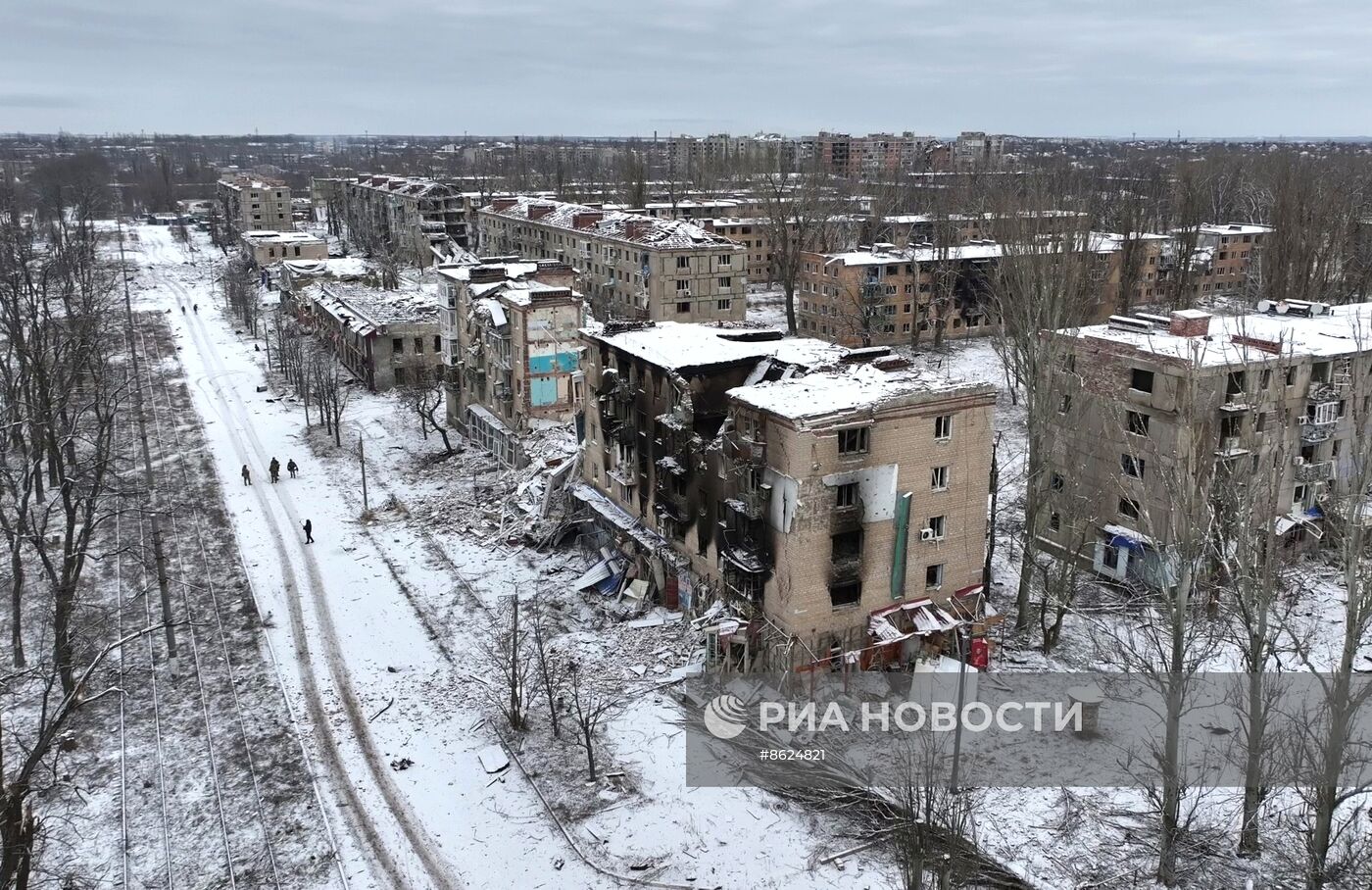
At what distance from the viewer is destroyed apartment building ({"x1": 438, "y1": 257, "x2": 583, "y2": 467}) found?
43.5 m

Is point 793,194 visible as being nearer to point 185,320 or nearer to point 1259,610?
point 185,320

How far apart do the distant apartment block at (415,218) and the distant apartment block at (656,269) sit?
19.4 meters

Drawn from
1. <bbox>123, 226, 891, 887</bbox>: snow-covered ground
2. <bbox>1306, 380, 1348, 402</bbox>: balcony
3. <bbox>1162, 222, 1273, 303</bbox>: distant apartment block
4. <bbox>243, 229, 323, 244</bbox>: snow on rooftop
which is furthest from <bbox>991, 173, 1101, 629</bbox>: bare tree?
<bbox>243, 229, 323, 244</bbox>: snow on rooftop

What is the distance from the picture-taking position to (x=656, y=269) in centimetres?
6762

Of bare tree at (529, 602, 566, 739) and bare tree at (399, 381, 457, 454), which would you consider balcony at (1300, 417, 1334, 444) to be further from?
bare tree at (399, 381, 457, 454)

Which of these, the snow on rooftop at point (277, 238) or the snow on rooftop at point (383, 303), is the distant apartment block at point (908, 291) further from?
the snow on rooftop at point (277, 238)

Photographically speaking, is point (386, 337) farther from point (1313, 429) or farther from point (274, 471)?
point (1313, 429)

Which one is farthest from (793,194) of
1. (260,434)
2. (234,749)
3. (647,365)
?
(234,749)

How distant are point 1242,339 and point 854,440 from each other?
44.0 ft

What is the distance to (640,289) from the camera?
7012cm

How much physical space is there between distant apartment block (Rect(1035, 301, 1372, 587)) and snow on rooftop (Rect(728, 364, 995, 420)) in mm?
4038

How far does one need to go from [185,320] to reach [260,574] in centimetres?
5495

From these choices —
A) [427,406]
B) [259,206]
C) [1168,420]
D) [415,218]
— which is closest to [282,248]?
[415,218]

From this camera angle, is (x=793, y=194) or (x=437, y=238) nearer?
(x=793, y=194)
